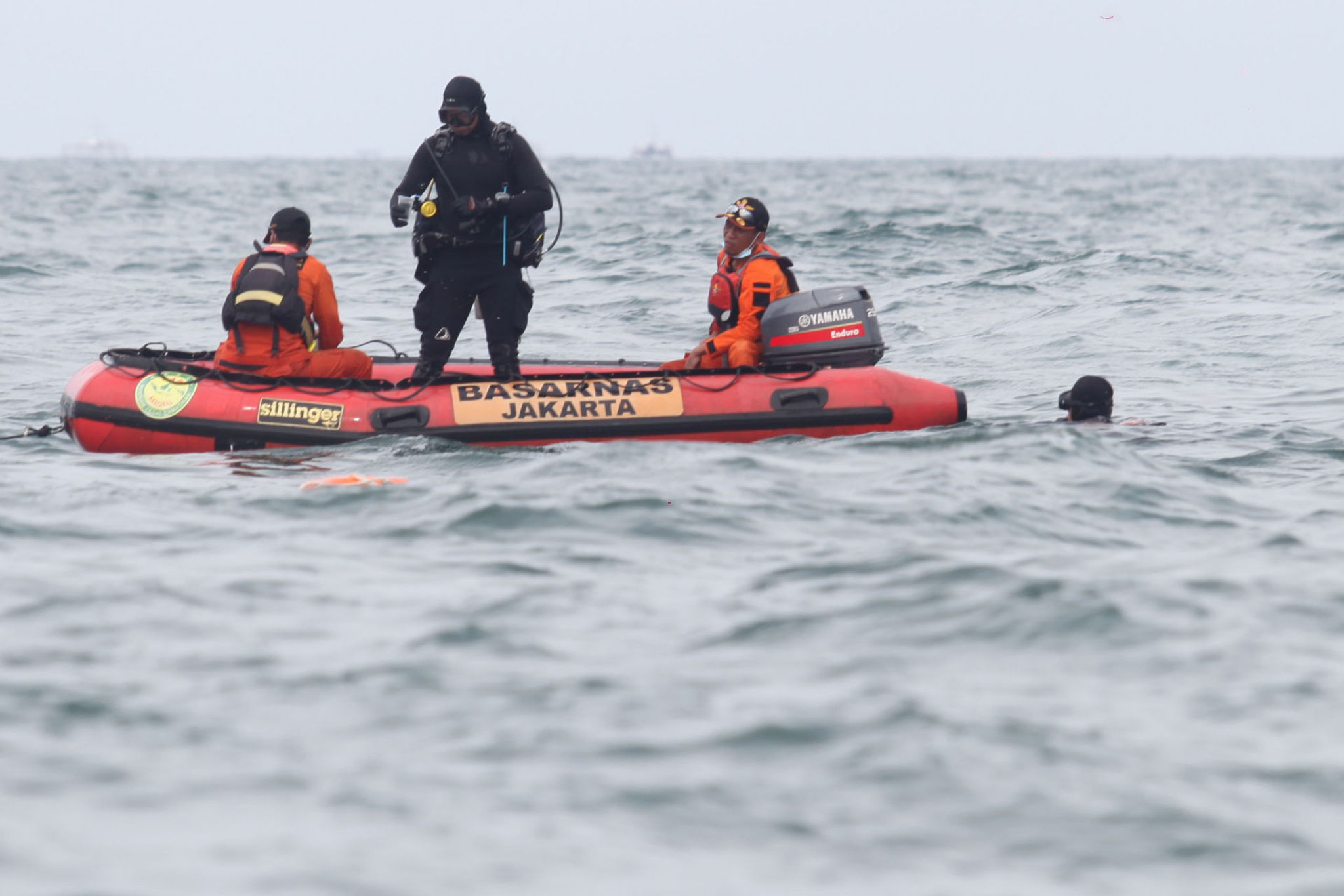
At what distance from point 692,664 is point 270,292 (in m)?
4.14

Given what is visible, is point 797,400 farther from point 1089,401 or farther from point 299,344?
point 299,344

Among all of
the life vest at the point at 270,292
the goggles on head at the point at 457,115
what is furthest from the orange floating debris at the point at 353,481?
the goggles on head at the point at 457,115

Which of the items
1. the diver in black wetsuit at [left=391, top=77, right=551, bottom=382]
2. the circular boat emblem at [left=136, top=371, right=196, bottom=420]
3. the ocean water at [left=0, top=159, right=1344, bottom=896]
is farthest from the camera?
the circular boat emblem at [left=136, top=371, right=196, bottom=420]

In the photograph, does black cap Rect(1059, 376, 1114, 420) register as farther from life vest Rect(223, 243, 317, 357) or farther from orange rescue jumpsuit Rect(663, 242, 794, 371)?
life vest Rect(223, 243, 317, 357)

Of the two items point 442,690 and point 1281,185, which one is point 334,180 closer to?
point 1281,185

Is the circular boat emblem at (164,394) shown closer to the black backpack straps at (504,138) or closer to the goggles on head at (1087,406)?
the black backpack straps at (504,138)

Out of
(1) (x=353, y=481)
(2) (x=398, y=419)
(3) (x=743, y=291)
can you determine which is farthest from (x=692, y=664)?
(3) (x=743, y=291)

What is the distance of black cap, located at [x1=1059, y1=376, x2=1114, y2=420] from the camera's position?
809cm

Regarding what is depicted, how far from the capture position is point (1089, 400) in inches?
319

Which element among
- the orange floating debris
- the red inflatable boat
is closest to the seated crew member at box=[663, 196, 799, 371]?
the red inflatable boat

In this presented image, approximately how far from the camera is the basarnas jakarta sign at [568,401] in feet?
25.4

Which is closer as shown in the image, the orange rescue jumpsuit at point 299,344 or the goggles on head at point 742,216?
the orange rescue jumpsuit at point 299,344

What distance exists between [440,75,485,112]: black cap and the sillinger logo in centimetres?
167

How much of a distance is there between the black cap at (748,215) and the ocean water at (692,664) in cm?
136
